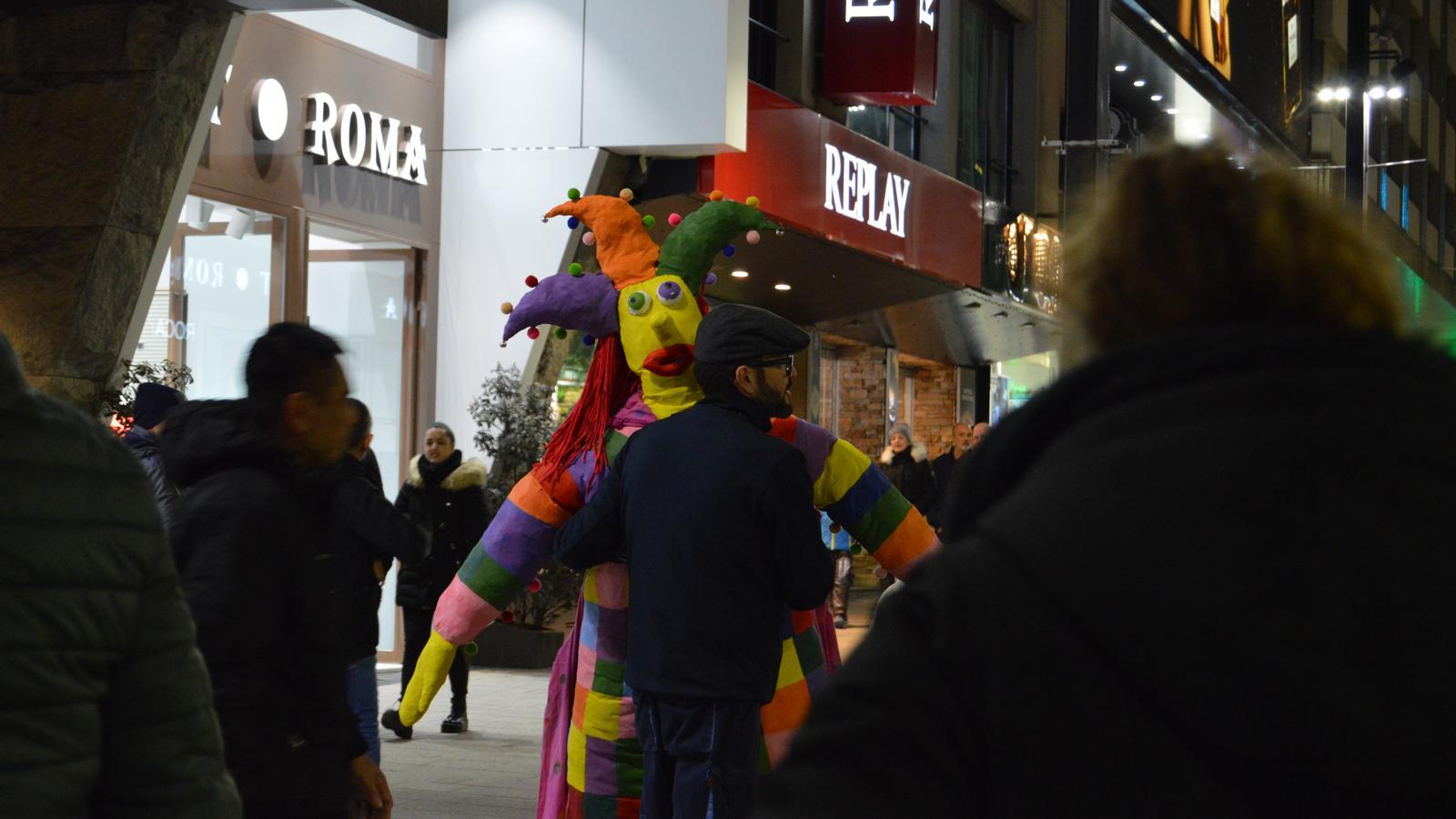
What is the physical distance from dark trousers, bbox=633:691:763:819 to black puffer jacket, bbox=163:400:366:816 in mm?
1130

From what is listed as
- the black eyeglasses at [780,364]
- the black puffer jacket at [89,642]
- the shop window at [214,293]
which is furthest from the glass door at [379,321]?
the black puffer jacket at [89,642]

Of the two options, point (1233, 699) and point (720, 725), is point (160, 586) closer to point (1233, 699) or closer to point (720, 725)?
point (1233, 699)

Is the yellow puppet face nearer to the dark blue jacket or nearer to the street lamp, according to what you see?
the dark blue jacket

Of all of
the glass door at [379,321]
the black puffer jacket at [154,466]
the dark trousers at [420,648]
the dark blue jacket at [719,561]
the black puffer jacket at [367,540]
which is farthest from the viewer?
the glass door at [379,321]

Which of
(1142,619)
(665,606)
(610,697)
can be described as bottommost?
(610,697)

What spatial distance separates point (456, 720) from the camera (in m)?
10.2

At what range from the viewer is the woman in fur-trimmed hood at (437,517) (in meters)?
9.84

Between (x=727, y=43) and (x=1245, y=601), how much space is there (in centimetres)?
1211

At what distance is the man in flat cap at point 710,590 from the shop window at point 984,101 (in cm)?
1845

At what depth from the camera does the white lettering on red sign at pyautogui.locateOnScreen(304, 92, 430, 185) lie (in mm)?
12414

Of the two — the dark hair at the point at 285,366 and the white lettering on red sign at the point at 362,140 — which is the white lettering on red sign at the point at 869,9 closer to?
the white lettering on red sign at the point at 362,140

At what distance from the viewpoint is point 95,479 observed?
2.33 metres

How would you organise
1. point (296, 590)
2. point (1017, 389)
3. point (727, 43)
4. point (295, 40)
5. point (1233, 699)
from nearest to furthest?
point (1233, 699) → point (296, 590) → point (295, 40) → point (727, 43) → point (1017, 389)

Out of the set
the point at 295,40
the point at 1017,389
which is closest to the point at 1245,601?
the point at 295,40
